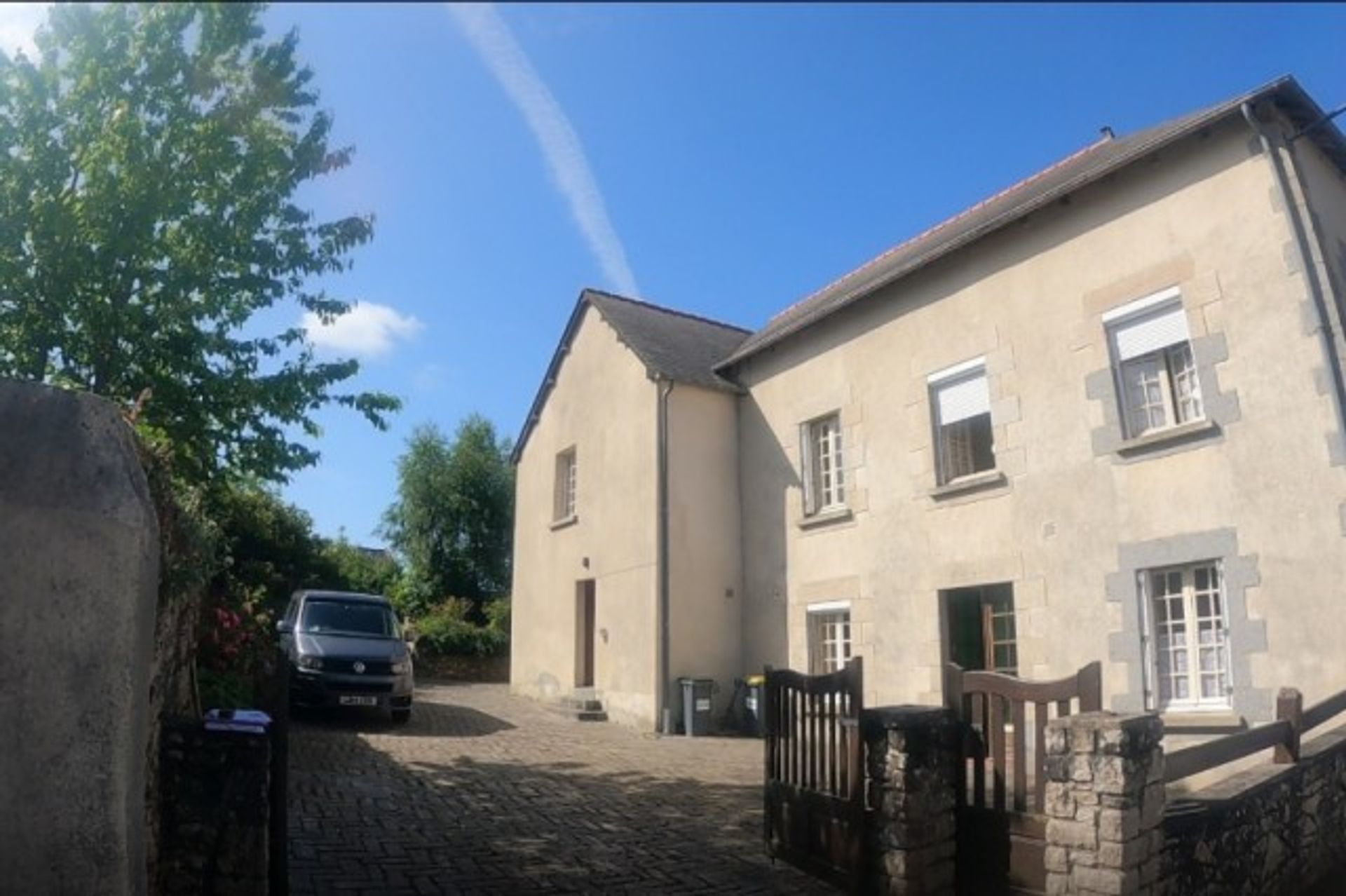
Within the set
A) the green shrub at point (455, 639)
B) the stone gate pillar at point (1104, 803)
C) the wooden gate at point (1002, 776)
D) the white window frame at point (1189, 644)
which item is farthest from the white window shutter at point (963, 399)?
the green shrub at point (455, 639)

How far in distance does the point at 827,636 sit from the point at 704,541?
2.58 meters

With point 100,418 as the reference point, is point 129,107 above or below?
above

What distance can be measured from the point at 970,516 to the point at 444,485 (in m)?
21.5

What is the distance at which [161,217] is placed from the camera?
818cm

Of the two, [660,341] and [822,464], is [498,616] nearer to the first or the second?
[660,341]

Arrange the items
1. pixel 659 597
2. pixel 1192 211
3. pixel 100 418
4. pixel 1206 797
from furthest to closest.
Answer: pixel 659 597, pixel 1192 211, pixel 1206 797, pixel 100 418

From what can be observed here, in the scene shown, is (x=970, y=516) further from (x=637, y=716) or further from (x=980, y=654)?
(x=637, y=716)

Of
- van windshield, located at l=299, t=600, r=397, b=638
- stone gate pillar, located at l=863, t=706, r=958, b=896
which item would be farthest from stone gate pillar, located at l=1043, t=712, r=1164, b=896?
van windshield, located at l=299, t=600, r=397, b=638

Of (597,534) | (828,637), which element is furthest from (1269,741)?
(597,534)

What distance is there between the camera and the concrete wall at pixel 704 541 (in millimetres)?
14477

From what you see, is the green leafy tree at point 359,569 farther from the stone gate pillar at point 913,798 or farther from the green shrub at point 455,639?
the stone gate pillar at point 913,798

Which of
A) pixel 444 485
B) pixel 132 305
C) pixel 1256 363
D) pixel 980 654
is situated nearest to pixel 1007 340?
pixel 1256 363

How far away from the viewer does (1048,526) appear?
33.4ft

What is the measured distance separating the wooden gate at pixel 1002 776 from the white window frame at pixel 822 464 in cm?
801
